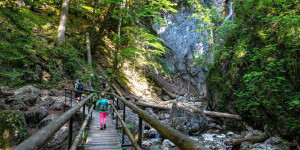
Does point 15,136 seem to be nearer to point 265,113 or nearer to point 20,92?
point 20,92

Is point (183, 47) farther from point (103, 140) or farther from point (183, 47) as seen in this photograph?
point (103, 140)

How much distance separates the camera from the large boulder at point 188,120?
802 centimetres

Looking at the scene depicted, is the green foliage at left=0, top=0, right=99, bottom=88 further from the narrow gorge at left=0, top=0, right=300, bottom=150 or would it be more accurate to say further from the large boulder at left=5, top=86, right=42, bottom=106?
the large boulder at left=5, top=86, right=42, bottom=106

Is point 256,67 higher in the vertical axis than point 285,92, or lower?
higher

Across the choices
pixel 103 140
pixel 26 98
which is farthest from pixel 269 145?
pixel 26 98

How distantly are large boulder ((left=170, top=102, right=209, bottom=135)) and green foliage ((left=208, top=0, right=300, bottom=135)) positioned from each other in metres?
2.14

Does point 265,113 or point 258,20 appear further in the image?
point 258,20

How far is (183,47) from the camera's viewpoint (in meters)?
26.7

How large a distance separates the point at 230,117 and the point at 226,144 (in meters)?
2.79

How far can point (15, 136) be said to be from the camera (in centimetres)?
482

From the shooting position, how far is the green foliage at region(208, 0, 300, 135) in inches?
242

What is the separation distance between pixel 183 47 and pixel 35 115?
23815mm

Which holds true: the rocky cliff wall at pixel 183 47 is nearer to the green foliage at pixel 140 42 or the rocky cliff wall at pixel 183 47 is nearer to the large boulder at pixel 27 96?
the green foliage at pixel 140 42

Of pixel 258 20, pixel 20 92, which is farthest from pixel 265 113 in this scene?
pixel 20 92
